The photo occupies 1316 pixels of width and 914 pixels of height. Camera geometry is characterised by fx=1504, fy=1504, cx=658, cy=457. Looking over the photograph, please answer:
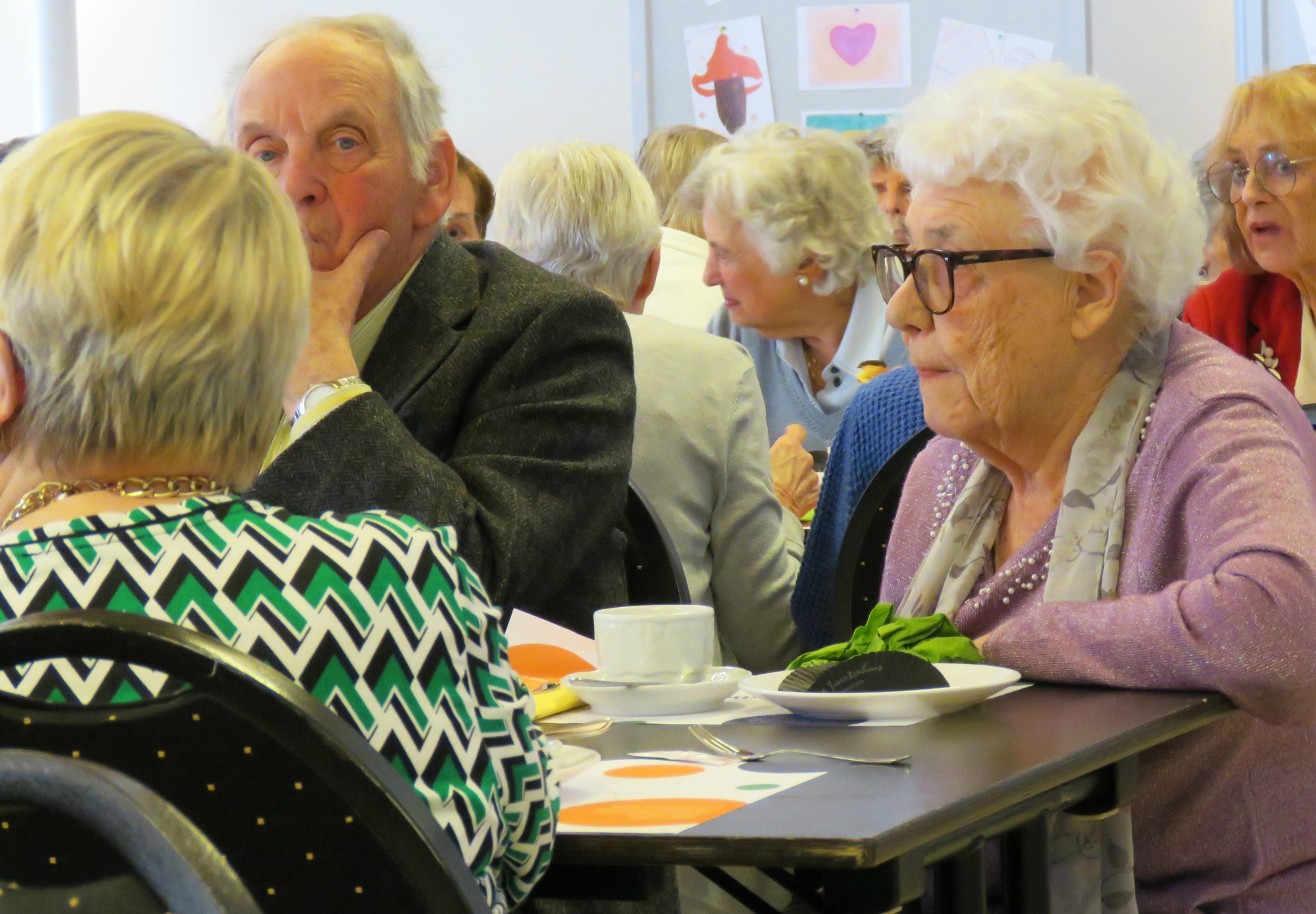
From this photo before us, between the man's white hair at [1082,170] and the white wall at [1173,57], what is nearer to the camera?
the man's white hair at [1082,170]

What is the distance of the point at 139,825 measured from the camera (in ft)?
2.01

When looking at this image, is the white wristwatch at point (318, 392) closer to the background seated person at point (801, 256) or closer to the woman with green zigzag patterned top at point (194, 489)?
the woman with green zigzag patterned top at point (194, 489)

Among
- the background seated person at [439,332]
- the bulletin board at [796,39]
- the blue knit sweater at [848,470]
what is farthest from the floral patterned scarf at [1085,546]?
the bulletin board at [796,39]

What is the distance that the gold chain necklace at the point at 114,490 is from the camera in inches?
36.1

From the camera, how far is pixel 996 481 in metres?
1.75

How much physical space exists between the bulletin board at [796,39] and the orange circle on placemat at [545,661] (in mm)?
3979

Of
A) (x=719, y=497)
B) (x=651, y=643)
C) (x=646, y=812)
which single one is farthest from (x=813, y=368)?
(x=646, y=812)

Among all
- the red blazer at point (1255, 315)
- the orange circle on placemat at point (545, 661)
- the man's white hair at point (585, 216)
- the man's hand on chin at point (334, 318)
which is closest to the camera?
the orange circle on placemat at point (545, 661)

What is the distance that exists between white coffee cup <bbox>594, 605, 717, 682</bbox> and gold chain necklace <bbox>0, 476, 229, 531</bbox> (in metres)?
0.50

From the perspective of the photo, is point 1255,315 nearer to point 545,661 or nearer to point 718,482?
point 718,482

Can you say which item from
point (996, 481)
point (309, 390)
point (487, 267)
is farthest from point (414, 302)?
point (996, 481)

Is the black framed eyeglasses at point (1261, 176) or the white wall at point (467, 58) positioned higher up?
the white wall at point (467, 58)

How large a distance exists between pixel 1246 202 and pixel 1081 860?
7.32ft

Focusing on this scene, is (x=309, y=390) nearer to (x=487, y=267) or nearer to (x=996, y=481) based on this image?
(x=487, y=267)
